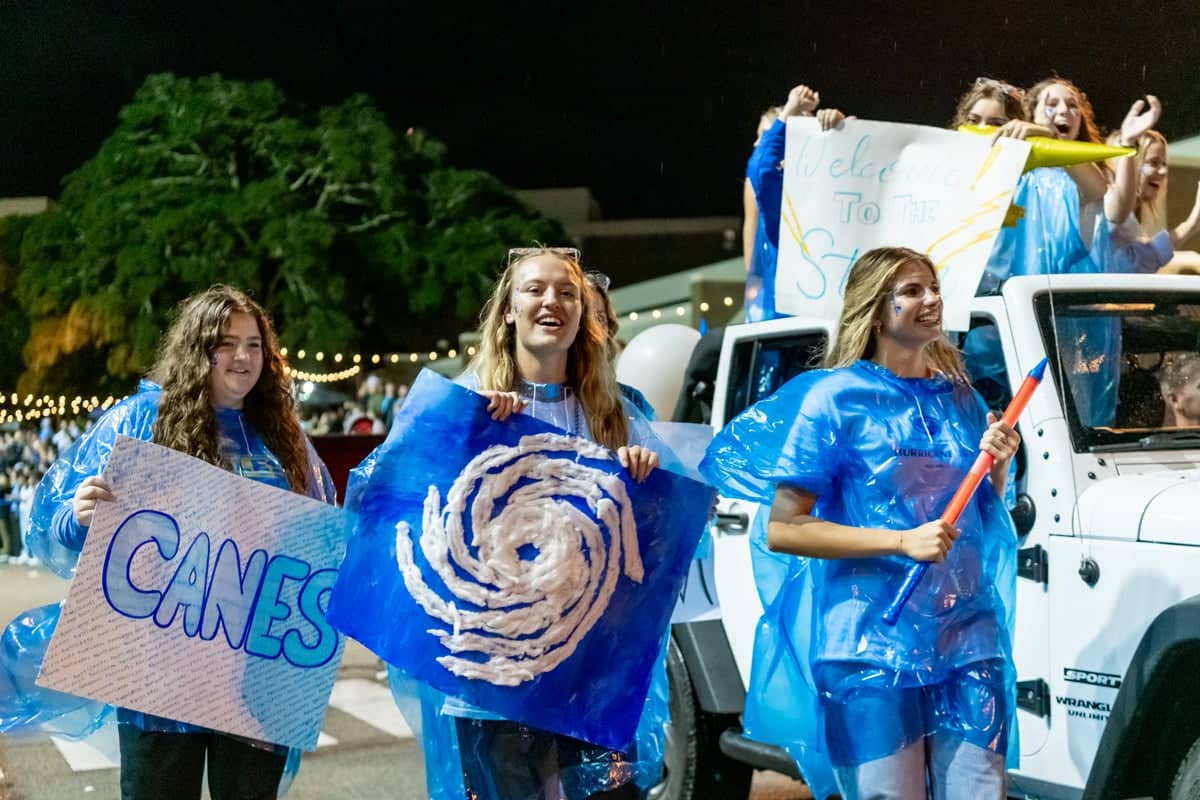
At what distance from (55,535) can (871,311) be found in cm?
224

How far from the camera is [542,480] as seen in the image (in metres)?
3.39

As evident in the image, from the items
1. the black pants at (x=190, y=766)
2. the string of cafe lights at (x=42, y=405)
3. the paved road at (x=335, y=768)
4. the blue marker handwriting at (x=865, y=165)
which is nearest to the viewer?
the black pants at (x=190, y=766)

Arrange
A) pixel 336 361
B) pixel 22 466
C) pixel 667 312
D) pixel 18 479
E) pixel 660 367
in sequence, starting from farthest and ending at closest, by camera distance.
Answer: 1. pixel 336 361
2. pixel 667 312
3. pixel 22 466
4. pixel 18 479
5. pixel 660 367

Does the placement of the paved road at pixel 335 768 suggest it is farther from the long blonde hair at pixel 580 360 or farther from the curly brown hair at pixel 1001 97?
the long blonde hair at pixel 580 360

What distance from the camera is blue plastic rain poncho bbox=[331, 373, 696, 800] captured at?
11.1ft

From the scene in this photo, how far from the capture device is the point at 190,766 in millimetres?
3766

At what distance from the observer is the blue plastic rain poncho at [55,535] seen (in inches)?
156

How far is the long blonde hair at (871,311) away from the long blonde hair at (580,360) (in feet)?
2.12

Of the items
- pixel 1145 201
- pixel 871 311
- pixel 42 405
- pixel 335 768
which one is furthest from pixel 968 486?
pixel 42 405

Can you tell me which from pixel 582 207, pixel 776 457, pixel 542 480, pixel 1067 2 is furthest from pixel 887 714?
pixel 582 207

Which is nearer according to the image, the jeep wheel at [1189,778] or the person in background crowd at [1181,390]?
the jeep wheel at [1189,778]

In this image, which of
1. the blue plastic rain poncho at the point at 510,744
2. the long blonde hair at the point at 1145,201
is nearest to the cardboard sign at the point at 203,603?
the blue plastic rain poncho at the point at 510,744

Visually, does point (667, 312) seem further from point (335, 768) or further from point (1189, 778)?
point (1189, 778)

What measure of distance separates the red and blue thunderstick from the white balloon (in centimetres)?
363
